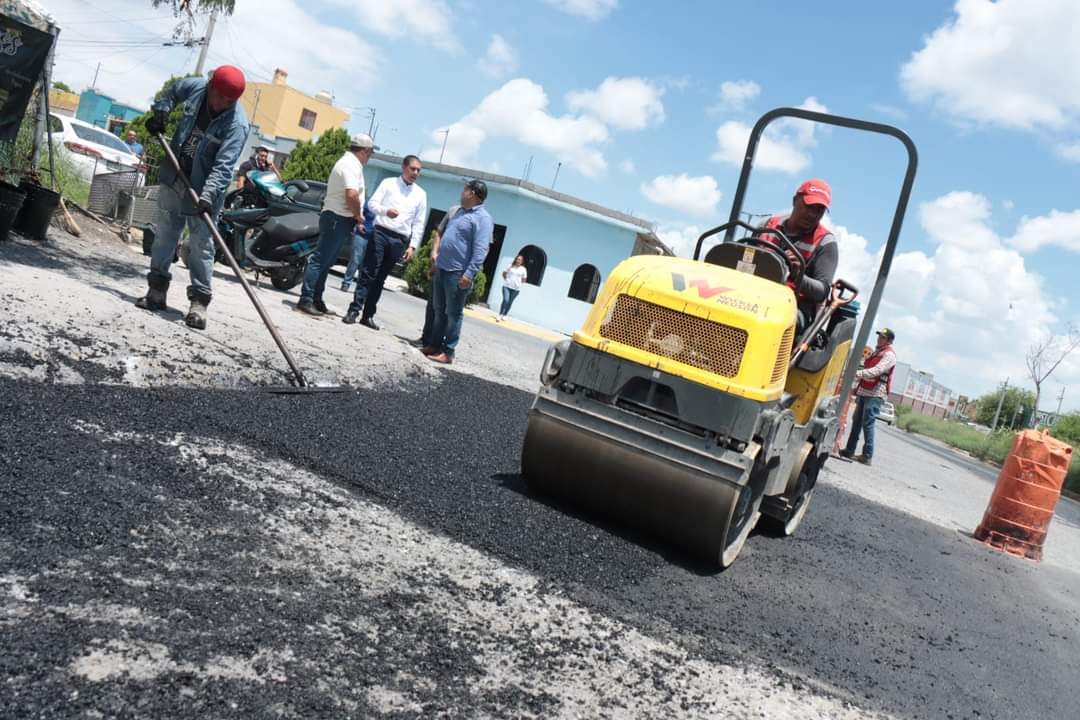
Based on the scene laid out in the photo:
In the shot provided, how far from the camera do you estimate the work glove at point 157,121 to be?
6.35 metres

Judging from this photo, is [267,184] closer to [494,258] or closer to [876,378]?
[876,378]

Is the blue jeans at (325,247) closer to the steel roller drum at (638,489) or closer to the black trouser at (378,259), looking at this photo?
the black trouser at (378,259)

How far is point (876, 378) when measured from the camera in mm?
11898

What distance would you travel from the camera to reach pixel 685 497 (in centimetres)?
442

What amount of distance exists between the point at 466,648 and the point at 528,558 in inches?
44.2

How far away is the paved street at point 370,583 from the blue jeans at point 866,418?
200 inches

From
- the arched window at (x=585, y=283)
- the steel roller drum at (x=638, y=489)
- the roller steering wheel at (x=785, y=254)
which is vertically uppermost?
the arched window at (x=585, y=283)

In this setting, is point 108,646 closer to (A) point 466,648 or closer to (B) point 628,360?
(A) point 466,648

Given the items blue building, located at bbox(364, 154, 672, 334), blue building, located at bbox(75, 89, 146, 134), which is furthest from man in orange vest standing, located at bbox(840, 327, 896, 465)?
blue building, located at bbox(75, 89, 146, 134)

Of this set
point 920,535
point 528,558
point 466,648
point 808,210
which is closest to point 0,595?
point 466,648

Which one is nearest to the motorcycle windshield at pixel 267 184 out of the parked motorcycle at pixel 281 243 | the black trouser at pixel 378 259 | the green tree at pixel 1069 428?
the parked motorcycle at pixel 281 243

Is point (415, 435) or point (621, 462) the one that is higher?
point (621, 462)

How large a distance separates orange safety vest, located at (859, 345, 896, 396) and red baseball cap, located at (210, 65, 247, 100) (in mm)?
8832

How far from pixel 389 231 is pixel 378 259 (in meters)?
0.30
